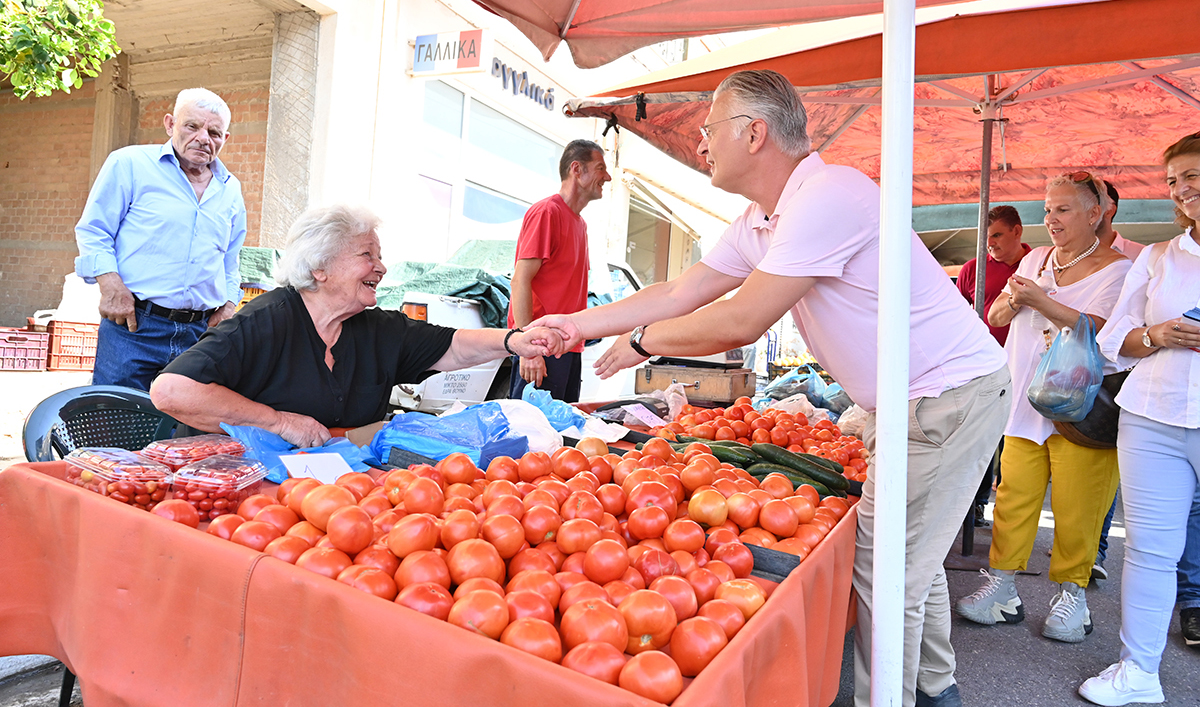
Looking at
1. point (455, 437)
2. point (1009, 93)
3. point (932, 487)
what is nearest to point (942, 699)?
point (932, 487)

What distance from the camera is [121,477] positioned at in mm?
1818

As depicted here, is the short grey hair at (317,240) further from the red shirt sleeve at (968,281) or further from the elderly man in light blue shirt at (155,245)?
the red shirt sleeve at (968,281)

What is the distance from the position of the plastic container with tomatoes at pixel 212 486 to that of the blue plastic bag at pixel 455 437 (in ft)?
2.13

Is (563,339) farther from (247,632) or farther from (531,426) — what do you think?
(247,632)

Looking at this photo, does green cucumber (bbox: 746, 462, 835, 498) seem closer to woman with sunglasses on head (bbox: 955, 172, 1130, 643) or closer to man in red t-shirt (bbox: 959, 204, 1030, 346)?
woman with sunglasses on head (bbox: 955, 172, 1130, 643)

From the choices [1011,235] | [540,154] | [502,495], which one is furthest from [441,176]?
[502,495]

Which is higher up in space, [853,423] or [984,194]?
[984,194]

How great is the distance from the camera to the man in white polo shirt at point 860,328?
6.73 ft

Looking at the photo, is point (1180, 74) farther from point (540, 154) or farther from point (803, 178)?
point (540, 154)

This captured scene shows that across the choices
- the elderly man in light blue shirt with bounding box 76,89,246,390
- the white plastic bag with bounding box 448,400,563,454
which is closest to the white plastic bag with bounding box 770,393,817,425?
the white plastic bag with bounding box 448,400,563,454

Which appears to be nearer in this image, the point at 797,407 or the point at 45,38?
the point at 797,407

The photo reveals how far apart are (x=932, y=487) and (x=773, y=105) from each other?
1250 millimetres

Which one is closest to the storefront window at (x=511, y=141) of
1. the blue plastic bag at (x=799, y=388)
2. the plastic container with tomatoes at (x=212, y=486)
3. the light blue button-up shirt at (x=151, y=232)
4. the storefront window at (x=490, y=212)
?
the storefront window at (x=490, y=212)

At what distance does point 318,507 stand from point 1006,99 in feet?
15.3
